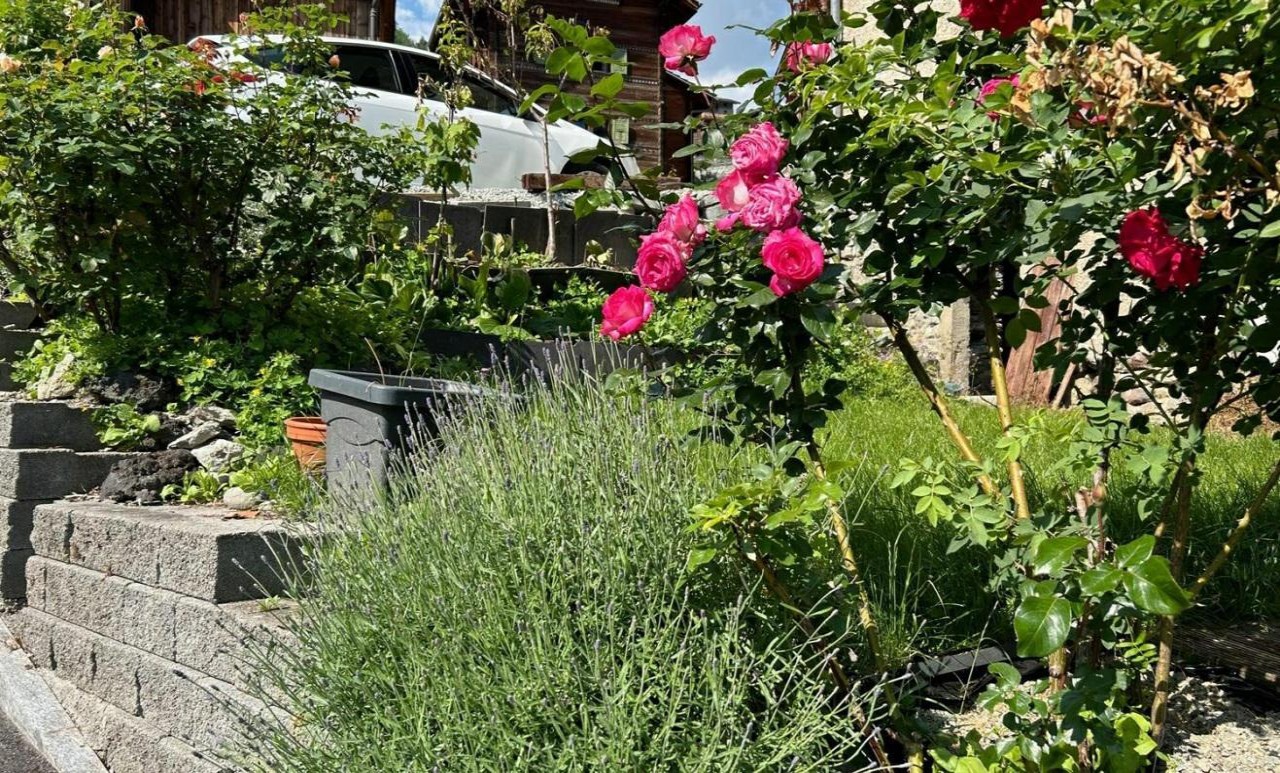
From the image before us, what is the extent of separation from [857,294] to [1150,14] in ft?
2.77

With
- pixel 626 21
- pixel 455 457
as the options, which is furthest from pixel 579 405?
pixel 626 21

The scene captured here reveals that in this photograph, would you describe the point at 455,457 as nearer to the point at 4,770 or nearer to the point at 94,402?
the point at 4,770

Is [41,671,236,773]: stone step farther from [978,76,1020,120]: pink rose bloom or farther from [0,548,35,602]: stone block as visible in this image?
[978,76,1020,120]: pink rose bloom

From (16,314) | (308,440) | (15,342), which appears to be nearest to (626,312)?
(308,440)

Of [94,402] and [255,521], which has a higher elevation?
[94,402]

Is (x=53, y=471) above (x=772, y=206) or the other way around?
the other way around

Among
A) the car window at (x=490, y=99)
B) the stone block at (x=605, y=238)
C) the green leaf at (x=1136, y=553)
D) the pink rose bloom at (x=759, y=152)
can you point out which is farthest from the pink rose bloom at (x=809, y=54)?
the car window at (x=490, y=99)

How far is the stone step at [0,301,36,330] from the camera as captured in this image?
5758 mm

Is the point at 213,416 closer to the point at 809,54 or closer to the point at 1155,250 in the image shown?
the point at 809,54

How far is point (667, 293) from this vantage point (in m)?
2.38

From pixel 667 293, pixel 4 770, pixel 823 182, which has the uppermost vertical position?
pixel 823 182

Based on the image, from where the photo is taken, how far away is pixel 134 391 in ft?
15.6

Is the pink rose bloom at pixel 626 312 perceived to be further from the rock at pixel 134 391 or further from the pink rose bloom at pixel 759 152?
the rock at pixel 134 391

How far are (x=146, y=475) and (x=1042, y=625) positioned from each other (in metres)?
3.67
